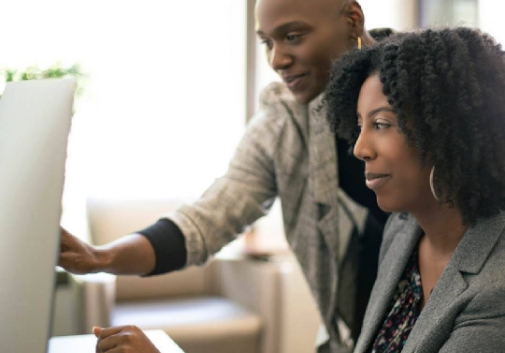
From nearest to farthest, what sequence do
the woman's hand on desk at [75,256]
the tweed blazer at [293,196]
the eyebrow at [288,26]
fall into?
the woman's hand on desk at [75,256], the eyebrow at [288,26], the tweed blazer at [293,196]

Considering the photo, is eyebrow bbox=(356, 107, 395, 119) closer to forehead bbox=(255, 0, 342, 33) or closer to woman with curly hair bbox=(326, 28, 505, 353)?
woman with curly hair bbox=(326, 28, 505, 353)

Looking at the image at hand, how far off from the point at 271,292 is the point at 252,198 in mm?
1452

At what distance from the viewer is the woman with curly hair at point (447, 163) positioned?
1.11m

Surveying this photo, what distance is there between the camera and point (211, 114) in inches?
167

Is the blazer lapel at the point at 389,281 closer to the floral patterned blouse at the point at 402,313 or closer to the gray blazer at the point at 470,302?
the floral patterned blouse at the point at 402,313

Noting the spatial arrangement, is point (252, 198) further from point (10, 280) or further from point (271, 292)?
point (271, 292)

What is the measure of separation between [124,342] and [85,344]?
6.7 inches

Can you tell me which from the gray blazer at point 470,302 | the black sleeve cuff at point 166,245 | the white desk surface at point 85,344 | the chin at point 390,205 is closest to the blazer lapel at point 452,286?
the gray blazer at point 470,302

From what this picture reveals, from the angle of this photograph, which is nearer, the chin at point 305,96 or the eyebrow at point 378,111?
the eyebrow at point 378,111

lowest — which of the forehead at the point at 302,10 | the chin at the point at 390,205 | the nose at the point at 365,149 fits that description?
the chin at the point at 390,205

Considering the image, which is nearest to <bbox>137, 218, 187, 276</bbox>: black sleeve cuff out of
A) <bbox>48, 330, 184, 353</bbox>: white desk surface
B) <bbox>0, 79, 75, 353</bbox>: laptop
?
<bbox>48, 330, 184, 353</bbox>: white desk surface

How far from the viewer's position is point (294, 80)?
1593 millimetres

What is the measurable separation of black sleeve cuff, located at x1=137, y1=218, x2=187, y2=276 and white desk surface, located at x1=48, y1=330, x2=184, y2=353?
0.35 m

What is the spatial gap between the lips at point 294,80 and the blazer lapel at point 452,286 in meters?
0.55
